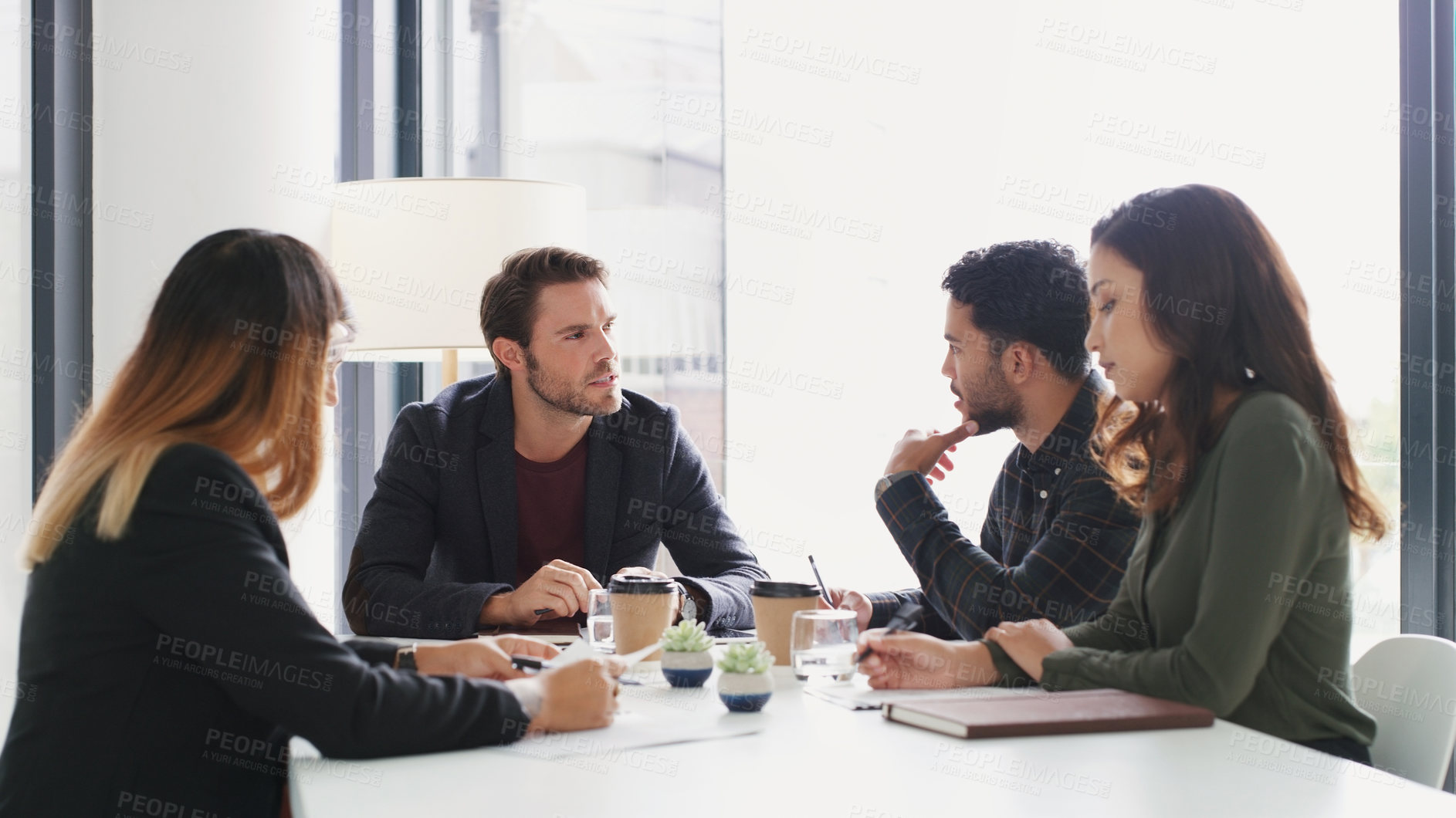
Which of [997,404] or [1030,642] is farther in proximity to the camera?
[997,404]

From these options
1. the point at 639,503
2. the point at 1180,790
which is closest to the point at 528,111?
the point at 639,503

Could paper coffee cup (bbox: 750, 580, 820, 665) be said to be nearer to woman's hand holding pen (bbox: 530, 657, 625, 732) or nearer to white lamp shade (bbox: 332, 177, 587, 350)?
woman's hand holding pen (bbox: 530, 657, 625, 732)

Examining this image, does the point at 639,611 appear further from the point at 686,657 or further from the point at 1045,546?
the point at 1045,546

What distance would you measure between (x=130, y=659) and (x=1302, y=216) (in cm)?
254

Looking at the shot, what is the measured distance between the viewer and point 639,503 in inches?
96.0

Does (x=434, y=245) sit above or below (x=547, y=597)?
above

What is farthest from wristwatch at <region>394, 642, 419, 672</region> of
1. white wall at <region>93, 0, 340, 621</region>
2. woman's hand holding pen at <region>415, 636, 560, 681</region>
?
white wall at <region>93, 0, 340, 621</region>

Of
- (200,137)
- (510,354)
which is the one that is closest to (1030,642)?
(510,354)

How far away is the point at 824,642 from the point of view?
148cm

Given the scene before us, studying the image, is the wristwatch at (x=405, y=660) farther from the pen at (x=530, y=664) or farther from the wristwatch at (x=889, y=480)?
the wristwatch at (x=889, y=480)

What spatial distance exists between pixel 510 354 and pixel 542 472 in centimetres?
28

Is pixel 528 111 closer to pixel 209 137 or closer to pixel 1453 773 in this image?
pixel 209 137

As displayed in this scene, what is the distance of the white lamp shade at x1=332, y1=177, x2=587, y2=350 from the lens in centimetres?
285

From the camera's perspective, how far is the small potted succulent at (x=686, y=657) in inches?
58.0
